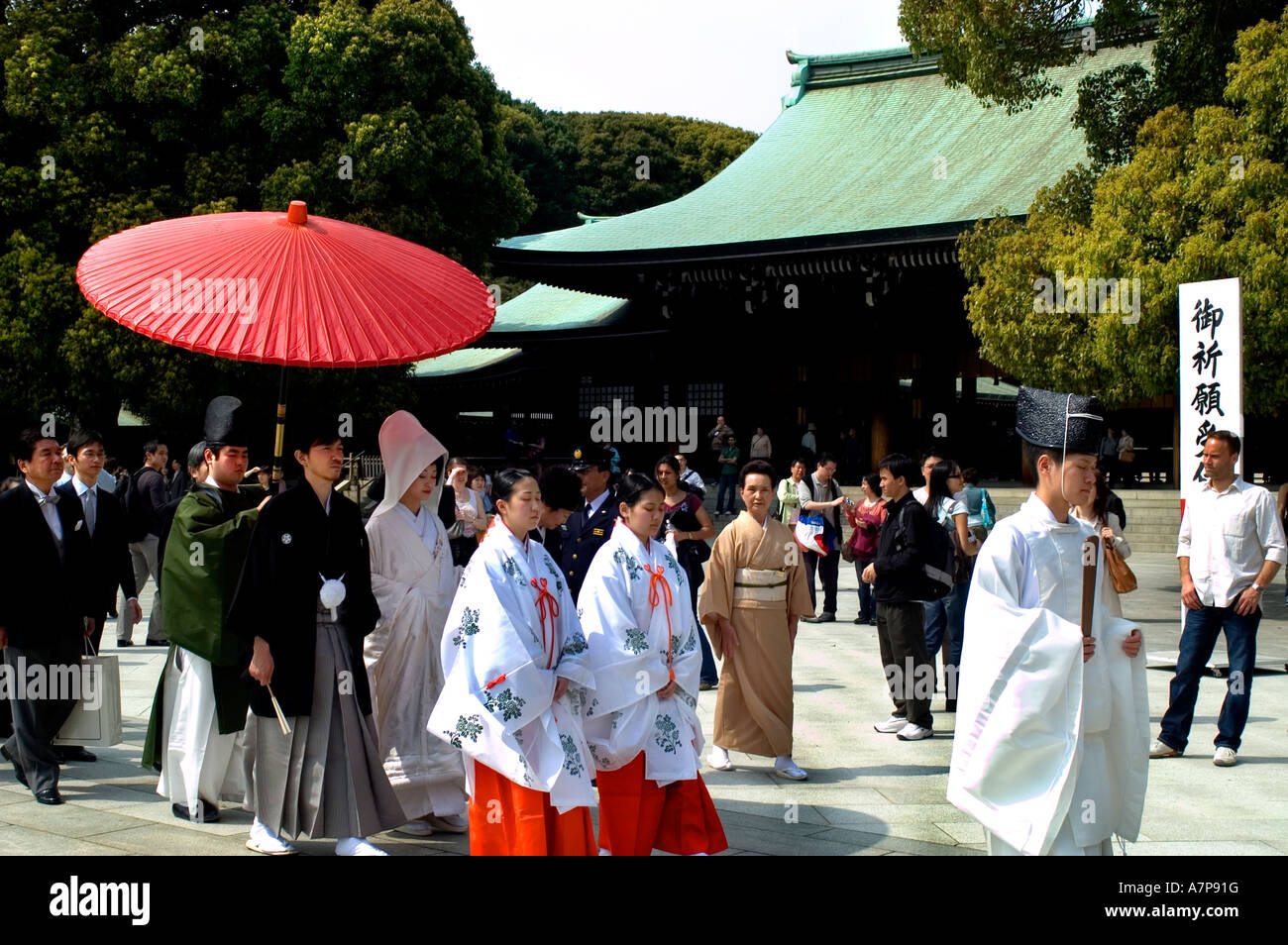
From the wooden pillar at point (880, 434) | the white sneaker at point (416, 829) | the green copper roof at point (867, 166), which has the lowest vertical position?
the white sneaker at point (416, 829)

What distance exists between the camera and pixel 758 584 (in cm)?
662

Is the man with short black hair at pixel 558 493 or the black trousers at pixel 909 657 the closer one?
the man with short black hair at pixel 558 493

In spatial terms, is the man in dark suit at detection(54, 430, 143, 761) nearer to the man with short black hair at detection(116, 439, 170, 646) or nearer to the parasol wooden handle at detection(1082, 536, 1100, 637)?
the man with short black hair at detection(116, 439, 170, 646)

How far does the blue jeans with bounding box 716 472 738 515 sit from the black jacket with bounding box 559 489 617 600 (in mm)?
11654

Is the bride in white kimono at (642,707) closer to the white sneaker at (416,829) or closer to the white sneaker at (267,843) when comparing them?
the white sneaker at (416,829)

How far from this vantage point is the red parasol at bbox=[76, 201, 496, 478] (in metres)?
4.50

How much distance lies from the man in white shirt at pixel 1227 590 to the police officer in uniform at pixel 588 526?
339 cm

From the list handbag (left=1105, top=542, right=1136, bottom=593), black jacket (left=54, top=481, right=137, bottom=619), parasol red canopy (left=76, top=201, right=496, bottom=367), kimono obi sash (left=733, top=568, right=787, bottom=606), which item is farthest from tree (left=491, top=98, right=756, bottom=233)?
handbag (left=1105, top=542, right=1136, bottom=593)

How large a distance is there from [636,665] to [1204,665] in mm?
3674

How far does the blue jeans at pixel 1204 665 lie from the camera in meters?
6.62

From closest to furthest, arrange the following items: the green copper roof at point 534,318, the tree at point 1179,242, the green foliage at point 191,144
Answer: the tree at point 1179,242, the green foliage at point 191,144, the green copper roof at point 534,318

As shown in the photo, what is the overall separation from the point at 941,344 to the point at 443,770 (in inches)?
595

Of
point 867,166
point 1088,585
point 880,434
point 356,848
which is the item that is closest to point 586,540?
point 356,848

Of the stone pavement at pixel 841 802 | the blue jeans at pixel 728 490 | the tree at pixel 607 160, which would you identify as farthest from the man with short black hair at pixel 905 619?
the tree at pixel 607 160
